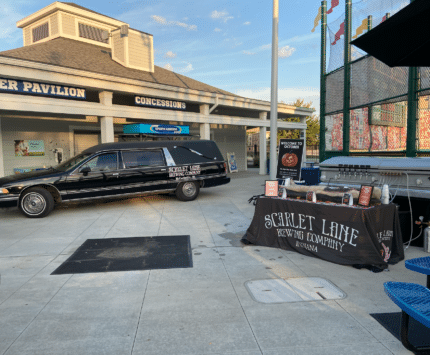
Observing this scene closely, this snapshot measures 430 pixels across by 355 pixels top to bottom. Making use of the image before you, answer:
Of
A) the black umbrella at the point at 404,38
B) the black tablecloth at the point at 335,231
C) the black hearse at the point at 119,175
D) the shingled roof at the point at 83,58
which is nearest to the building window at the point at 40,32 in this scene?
the shingled roof at the point at 83,58

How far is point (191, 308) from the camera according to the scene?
3.49m

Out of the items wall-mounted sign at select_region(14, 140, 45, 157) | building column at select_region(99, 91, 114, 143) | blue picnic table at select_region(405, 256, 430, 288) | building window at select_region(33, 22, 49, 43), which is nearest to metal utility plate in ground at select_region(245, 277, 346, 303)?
blue picnic table at select_region(405, 256, 430, 288)

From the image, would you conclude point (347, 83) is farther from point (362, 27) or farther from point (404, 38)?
point (404, 38)

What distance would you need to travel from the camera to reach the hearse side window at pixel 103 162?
9062mm

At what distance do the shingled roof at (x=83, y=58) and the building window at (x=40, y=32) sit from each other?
4.84ft

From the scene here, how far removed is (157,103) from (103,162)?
593 centimetres

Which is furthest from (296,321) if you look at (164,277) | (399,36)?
(399,36)

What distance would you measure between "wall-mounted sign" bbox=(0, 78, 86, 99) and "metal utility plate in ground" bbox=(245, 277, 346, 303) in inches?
394

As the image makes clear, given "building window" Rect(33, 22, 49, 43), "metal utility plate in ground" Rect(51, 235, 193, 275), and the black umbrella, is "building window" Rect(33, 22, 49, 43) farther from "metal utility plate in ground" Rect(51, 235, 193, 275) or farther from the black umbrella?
the black umbrella

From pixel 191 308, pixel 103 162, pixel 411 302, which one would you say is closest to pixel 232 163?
pixel 103 162

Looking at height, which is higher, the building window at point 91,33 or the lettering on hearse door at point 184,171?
the building window at point 91,33

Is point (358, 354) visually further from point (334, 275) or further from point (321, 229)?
point (321, 229)

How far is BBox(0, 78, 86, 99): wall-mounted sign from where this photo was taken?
10.2 metres

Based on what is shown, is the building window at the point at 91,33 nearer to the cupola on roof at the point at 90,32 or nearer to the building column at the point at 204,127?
the cupola on roof at the point at 90,32
